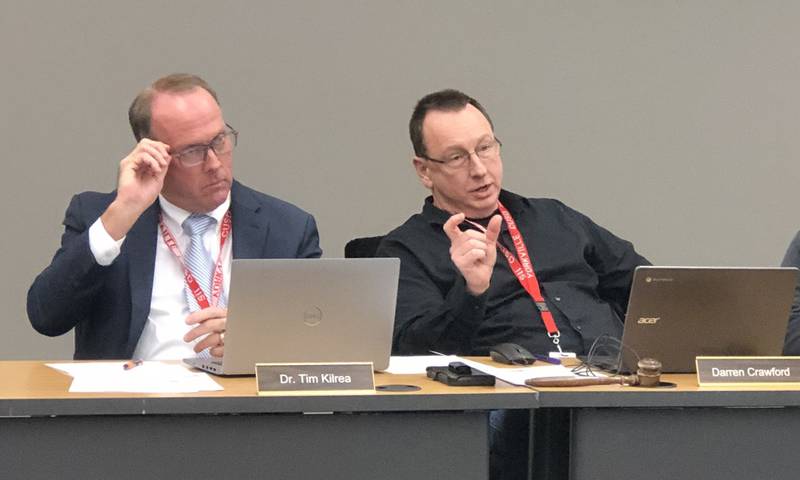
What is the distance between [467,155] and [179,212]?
825mm

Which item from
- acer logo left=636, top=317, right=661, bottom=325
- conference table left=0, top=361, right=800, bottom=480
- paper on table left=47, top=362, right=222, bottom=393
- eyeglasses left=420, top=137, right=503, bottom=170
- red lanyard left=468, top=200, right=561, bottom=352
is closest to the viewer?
conference table left=0, top=361, right=800, bottom=480

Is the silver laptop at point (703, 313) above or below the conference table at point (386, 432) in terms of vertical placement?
above

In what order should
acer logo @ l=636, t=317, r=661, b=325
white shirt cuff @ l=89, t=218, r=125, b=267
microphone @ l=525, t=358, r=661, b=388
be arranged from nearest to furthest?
microphone @ l=525, t=358, r=661, b=388 < acer logo @ l=636, t=317, r=661, b=325 < white shirt cuff @ l=89, t=218, r=125, b=267

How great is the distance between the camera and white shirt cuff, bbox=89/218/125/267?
9.03 feet

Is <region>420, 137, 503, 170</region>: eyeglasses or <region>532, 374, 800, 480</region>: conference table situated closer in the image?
<region>532, 374, 800, 480</region>: conference table

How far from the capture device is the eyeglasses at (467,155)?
3299 mm

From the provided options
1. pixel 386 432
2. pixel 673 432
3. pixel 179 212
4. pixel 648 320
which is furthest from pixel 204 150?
pixel 673 432

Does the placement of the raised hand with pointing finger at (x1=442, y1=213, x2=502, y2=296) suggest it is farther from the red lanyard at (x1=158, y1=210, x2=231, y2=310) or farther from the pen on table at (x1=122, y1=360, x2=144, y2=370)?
the pen on table at (x1=122, y1=360, x2=144, y2=370)

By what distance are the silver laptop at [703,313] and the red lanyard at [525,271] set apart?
0.64m

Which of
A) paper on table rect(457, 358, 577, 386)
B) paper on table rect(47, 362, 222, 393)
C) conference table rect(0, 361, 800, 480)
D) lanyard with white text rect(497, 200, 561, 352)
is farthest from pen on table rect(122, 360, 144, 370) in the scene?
lanyard with white text rect(497, 200, 561, 352)

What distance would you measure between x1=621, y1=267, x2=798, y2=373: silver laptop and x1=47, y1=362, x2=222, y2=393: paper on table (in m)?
0.87

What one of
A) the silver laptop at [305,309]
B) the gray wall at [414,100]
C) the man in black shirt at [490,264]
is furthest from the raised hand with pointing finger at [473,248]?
the gray wall at [414,100]

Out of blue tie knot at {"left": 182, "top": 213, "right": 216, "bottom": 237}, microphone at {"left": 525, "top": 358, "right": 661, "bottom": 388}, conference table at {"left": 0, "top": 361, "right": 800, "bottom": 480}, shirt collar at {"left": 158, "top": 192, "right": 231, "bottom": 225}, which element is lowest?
conference table at {"left": 0, "top": 361, "right": 800, "bottom": 480}

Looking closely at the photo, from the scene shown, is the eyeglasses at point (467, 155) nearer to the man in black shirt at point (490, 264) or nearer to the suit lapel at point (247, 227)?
the man in black shirt at point (490, 264)
